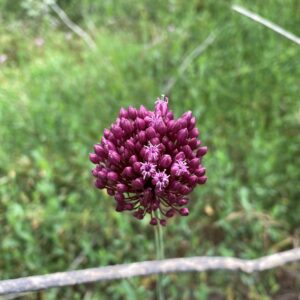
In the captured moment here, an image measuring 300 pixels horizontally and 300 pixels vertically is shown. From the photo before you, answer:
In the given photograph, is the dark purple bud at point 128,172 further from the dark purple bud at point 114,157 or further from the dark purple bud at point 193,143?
the dark purple bud at point 193,143

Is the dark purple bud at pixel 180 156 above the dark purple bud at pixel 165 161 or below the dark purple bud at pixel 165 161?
above

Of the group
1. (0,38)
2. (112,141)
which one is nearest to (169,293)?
(112,141)

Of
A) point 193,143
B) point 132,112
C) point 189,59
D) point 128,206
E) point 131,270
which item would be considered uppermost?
point 189,59

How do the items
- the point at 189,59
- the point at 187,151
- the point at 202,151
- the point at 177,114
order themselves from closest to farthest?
the point at 187,151 < the point at 202,151 < the point at 177,114 < the point at 189,59

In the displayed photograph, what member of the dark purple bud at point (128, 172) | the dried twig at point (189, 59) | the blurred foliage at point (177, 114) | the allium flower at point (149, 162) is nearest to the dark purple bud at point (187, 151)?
the allium flower at point (149, 162)

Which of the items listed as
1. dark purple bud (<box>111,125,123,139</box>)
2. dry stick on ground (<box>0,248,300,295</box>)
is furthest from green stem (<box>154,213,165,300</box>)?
dark purple bud (<box>111,125,123,139</box>)

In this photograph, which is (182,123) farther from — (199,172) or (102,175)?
(102,175)

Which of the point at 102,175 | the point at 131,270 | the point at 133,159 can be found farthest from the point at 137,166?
the point at 131,270

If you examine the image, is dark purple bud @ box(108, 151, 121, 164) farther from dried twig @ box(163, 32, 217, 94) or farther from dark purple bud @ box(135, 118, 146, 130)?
dried twig @ box(163, 32, 217, 94)
